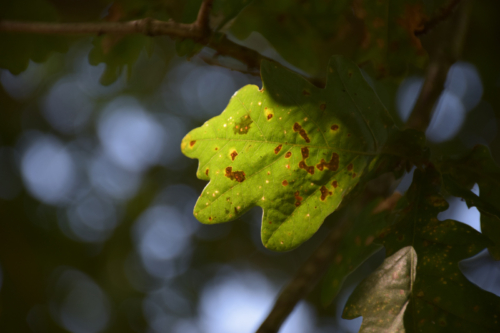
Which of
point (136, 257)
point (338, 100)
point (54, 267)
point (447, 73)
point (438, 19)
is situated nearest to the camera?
point (338, 100)

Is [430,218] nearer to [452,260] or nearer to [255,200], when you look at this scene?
[452,260]

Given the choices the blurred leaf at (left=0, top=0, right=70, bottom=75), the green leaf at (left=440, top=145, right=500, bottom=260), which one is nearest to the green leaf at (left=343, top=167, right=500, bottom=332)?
the green leaf at (left=440, top=145, right=500, bottom=260)

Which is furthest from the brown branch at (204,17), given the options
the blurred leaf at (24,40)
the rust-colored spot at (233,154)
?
the blurred leaf at (24,40)

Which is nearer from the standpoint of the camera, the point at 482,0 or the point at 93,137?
the point at 482,0

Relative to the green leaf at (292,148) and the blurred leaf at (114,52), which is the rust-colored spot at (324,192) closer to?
the green leaf at (292,148)

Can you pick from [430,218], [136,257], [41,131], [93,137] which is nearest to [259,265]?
[136,257]

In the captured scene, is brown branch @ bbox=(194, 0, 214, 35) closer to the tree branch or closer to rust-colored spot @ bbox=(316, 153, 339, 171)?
the tree branch
